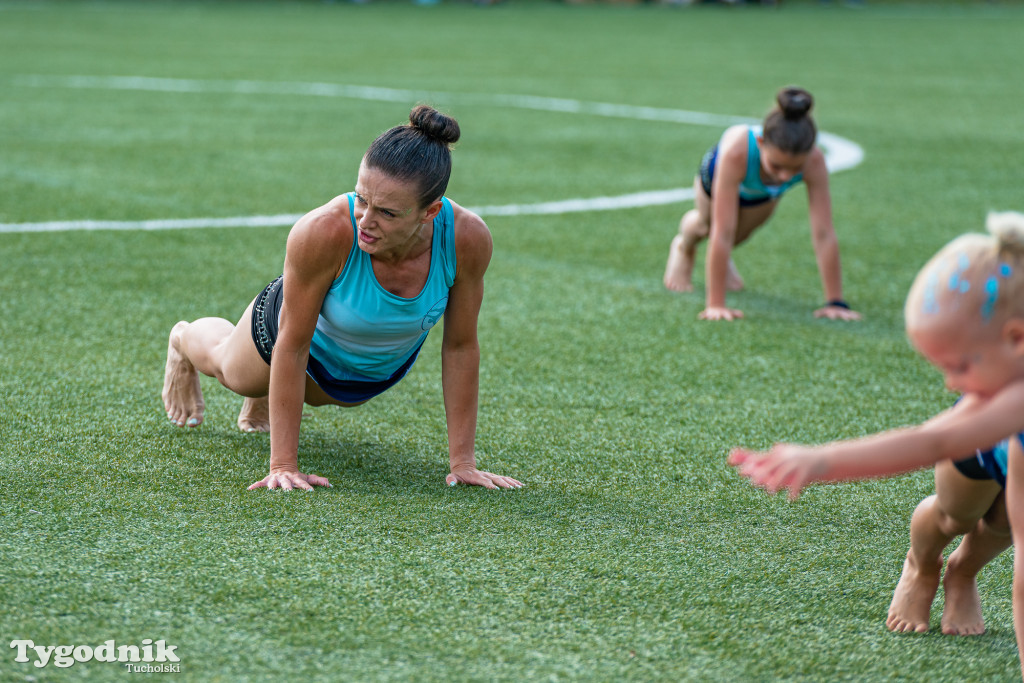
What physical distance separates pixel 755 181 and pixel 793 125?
0.44 meters

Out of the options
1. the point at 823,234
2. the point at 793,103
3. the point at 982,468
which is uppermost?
the point at 793,103

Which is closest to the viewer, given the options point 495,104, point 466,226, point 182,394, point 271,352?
point 466,226

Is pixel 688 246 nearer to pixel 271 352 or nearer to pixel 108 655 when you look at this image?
pixel 271 352

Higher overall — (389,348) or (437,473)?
(389,348)

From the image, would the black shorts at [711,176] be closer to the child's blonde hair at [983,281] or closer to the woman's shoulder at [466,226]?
the woman's shoulder at [466,226]

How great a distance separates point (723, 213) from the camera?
18.5ft

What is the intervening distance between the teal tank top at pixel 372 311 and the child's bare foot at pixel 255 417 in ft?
1.48

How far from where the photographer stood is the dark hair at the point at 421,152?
298 cm

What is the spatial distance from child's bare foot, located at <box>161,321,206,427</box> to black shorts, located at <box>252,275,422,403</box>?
1.49ft

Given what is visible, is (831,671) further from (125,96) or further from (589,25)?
(589,25)

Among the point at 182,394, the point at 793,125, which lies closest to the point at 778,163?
the point at 793,125

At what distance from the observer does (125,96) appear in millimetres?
12320

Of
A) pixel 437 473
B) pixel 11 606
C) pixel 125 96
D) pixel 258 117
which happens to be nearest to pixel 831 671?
pixel 437 473

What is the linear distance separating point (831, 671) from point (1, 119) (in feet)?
32.2
